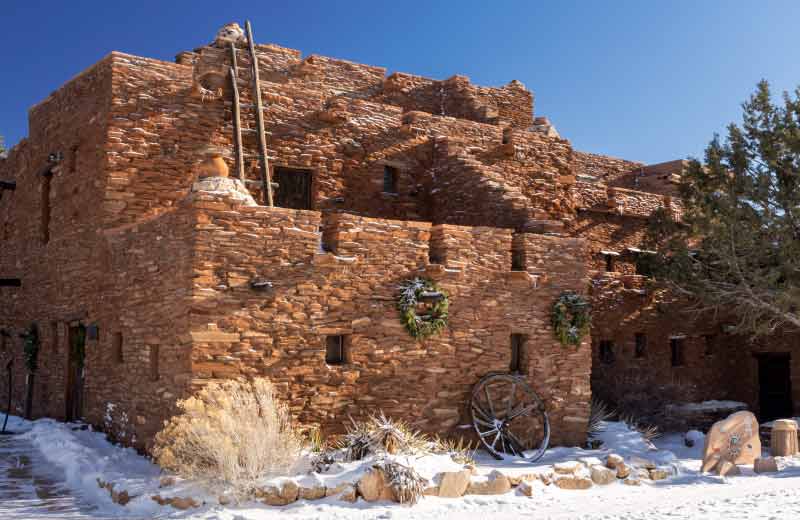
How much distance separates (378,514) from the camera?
9039mm

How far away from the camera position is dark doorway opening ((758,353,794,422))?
2003 cm

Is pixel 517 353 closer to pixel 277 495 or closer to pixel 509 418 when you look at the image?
pixel 509 418

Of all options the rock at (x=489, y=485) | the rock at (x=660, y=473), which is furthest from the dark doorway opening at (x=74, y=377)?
the rock at (x=660, y=473)

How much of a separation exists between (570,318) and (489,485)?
178 inches

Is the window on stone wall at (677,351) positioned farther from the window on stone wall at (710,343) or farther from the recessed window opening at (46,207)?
the recessed window opening at (46,207)

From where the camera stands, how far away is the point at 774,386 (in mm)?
20422

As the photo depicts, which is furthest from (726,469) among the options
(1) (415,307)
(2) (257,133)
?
(2) (257,133)

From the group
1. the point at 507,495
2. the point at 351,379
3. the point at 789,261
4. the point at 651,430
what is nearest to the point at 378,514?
the point at 507,495

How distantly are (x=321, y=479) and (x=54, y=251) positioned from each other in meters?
8.94

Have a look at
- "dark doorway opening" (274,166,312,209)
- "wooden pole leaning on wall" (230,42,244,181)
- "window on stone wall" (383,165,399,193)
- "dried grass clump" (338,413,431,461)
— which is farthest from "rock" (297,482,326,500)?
"window on stone wall" (383,165,399,193)

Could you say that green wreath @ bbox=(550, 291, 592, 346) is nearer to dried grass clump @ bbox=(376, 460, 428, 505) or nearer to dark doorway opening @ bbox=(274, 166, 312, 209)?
dried grass clump @ bbox=(376, 460, 428, 505)

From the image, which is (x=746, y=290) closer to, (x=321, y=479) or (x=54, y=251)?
(x=321, y=479)

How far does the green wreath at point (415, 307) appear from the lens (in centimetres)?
1226

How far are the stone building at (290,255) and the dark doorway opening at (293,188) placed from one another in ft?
0.13
